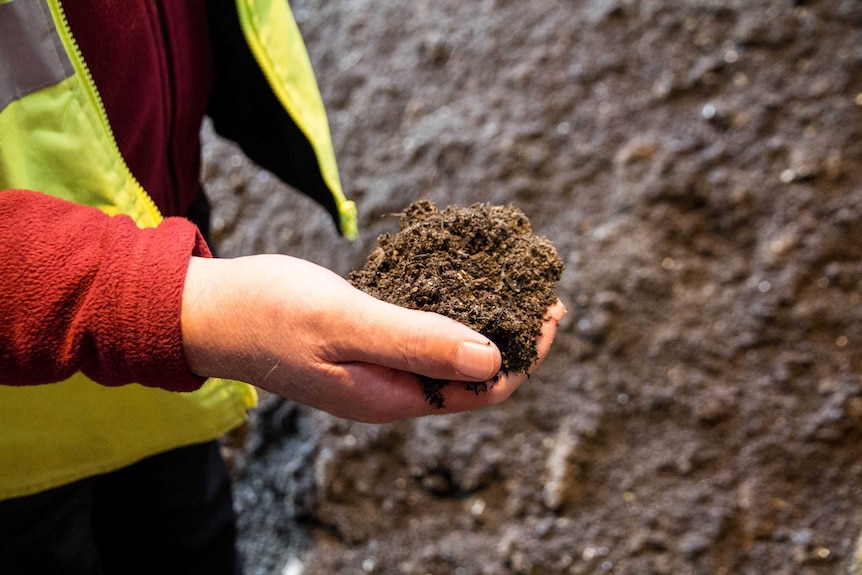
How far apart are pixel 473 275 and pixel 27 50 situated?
0.51m

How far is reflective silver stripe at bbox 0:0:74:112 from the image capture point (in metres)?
0.65

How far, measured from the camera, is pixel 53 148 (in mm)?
710

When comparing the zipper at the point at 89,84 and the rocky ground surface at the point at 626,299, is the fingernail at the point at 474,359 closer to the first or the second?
the zipper at the point at 89,84

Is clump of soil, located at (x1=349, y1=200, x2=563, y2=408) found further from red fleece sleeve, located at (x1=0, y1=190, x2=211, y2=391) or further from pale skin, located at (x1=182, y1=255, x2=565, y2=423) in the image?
red fleece sleeve, located at (x1=0, y1=190, x2=211, y2=391)

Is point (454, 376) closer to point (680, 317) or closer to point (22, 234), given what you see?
point (22, 234)

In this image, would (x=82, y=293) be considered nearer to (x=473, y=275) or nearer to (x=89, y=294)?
(x=89, y=294)

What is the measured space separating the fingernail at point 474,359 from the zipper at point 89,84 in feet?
1.42

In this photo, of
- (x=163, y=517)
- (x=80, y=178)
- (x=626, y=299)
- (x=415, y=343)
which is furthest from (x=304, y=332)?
(x=626, y=299)

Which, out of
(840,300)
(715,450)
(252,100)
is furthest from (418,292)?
(840,300)

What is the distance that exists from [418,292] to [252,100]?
1.56ft

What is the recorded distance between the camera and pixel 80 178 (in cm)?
74

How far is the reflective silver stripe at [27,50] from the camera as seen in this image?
0.65 metres

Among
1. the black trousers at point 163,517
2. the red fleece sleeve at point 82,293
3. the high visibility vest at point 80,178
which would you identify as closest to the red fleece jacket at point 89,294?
the red fleece sleeve at point 82,293

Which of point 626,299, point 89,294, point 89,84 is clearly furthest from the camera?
point 626,299
